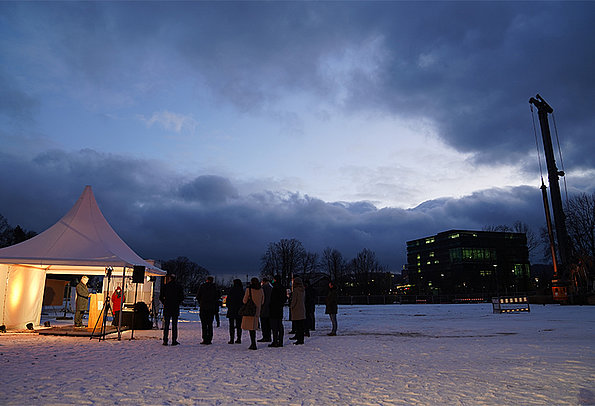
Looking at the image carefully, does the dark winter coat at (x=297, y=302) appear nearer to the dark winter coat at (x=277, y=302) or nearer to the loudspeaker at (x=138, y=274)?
the dark winter coat at (x=277, y=302)

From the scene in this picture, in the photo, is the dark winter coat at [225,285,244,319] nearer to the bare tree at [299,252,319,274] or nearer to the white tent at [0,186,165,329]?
the white tent at [0,186,165,329]

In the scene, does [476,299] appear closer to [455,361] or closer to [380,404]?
[455,361]

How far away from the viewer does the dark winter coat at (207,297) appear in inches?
436

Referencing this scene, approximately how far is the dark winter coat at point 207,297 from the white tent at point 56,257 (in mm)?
2896

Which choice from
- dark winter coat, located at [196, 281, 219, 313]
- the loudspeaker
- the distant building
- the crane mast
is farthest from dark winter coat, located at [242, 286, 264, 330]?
the distant building

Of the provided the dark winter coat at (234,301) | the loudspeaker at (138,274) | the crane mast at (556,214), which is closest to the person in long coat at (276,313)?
the dark winter coat at (234,301)

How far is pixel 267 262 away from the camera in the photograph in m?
75.2

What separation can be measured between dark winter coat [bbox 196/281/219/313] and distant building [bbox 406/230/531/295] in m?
89.1

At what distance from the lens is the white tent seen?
→ 12.7m

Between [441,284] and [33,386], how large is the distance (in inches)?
3858

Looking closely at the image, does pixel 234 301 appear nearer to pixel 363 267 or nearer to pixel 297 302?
pixel 297 302

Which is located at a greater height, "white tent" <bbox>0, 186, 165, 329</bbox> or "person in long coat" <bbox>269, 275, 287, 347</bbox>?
"white tent" <bbox>0, 186, 165, 329</bbox>

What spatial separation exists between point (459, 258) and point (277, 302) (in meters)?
118

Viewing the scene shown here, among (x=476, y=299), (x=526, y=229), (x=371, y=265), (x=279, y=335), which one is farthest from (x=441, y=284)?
(x=279, y=335)
